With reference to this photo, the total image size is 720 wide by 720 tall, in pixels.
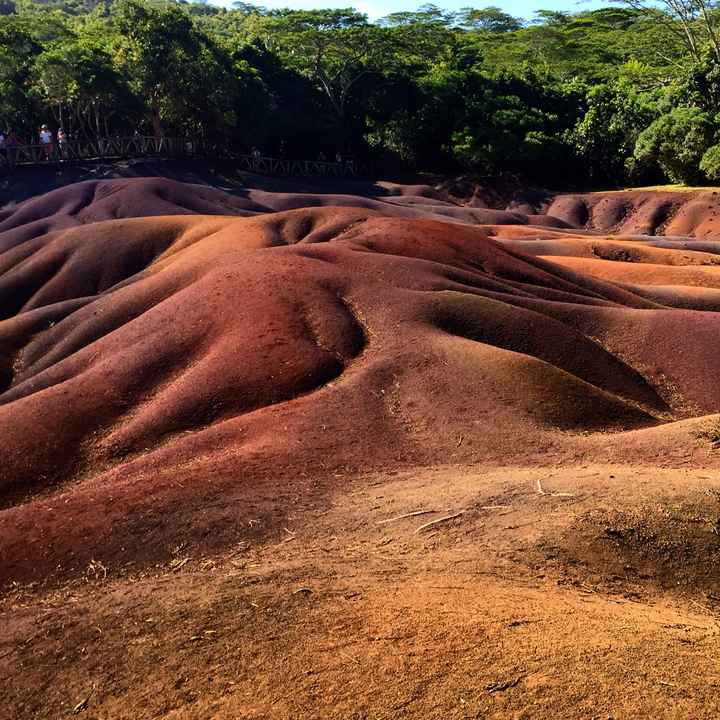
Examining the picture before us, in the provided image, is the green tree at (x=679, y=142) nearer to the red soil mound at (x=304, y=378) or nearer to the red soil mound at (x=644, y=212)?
the red soil mound at (x=644, y=212)

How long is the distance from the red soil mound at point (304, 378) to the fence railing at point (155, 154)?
86.8 ft

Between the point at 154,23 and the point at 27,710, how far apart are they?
49575mm

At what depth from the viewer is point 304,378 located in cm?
1575

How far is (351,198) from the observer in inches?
→ 1935

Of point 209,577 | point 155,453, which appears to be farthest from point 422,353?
point 209,577

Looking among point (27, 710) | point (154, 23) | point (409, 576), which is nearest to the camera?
point (27, 710)

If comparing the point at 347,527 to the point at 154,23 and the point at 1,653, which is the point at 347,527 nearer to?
the point at 1,653

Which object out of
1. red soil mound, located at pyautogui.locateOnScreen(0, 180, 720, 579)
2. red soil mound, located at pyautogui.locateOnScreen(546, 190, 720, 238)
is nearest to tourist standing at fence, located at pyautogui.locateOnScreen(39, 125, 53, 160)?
red soil mound, located at pyautogui.locateOnScreen(0, 180, 720, 579)

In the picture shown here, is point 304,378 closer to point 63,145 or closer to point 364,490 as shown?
point 364,490

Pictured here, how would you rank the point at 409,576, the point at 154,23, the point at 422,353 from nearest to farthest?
the point at 409,576 < the point at 422,353 < the point at 154,23

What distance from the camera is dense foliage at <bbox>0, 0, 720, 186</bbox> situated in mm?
48531

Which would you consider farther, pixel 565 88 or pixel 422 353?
pixel 565 88

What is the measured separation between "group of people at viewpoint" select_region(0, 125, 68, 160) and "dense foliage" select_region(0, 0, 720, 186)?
94cm

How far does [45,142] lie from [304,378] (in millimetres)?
40179
